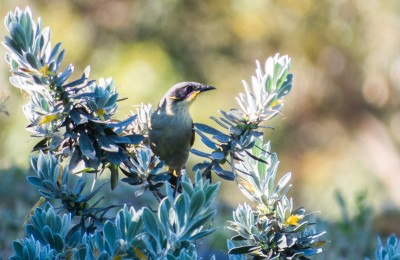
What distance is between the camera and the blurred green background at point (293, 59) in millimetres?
16141

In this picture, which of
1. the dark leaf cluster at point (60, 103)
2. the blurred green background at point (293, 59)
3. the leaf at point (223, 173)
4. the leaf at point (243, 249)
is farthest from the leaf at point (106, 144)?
the blurred green background at point (293, 59)

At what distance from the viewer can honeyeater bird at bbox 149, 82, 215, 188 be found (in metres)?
3.73

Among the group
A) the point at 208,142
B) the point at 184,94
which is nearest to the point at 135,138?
the point at 208,142

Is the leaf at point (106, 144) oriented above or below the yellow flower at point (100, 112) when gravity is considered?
below

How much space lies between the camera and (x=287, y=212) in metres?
2.43

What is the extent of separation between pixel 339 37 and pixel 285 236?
1583 centimetres

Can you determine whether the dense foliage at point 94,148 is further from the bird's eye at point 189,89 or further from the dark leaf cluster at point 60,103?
the bird's eye at point 189,89

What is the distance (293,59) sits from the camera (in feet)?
57.7

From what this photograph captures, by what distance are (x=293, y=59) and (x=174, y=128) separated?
45.6 ft

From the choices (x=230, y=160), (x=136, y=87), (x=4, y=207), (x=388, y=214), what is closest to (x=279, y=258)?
(x=230, y=160)

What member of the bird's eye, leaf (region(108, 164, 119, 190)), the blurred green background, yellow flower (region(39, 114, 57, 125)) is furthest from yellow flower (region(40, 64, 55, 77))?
the blurred green background

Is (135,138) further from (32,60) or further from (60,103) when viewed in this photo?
(32,60)

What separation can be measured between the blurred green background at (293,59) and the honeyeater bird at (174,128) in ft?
34.8

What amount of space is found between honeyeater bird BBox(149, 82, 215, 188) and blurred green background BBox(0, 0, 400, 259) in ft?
34.8
